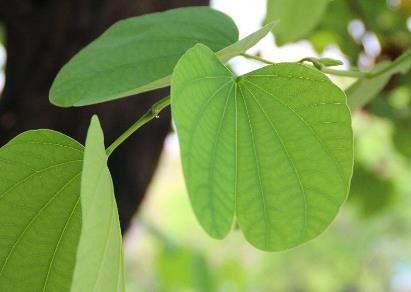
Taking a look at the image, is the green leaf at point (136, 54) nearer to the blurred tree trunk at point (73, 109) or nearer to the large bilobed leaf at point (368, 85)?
the large bilobed leaf at point (368, 85)

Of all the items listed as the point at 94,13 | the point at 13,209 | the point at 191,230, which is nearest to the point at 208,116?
the point at 13,209

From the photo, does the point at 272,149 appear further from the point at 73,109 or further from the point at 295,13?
the point at 73,109

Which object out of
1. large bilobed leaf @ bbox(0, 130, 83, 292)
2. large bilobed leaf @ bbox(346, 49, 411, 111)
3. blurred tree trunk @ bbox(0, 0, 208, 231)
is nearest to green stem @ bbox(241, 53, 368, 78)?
large bilobed leaf @ bbox(346, 49, 411, 111)

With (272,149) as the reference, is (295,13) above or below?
above

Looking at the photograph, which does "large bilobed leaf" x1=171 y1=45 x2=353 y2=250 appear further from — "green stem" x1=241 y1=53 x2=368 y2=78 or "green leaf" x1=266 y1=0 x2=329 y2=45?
"green leaf" x1=266 y1=0 x2=329 y2=45

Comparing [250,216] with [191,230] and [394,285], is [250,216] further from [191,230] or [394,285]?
[394,285]

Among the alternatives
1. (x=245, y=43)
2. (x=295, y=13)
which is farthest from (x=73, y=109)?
(x=245, y=43)
